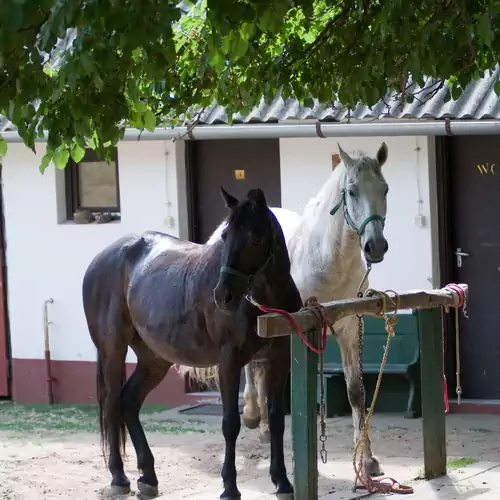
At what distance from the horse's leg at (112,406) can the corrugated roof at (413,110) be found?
106 inches

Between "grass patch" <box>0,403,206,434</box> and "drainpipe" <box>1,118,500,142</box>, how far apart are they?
8.52 feet

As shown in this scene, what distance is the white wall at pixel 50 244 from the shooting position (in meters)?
12.0

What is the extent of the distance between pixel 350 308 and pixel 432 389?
3.88 ft

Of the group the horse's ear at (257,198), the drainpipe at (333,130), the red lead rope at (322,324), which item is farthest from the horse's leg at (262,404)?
the red lead rope at (322,324)

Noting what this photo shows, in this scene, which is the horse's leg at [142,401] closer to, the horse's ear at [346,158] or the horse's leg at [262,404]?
the horse's leg at [262,404]

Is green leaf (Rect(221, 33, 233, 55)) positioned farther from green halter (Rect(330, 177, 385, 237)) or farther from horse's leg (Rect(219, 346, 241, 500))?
green halter (Rect(330, 177, 385, 237))

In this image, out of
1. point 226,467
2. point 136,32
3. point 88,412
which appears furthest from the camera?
point 88,412

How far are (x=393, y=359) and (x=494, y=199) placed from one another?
168 centimetres

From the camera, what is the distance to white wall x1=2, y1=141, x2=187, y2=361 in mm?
11969

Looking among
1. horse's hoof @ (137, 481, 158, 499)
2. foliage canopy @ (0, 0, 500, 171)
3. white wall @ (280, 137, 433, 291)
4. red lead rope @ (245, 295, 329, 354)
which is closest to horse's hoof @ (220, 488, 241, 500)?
horse's hoof @ (137, 481, 158, 499)

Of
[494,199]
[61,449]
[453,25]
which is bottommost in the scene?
[61,449]

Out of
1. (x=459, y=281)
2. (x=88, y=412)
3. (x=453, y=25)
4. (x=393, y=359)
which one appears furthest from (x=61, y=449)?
(x=453, y=25)

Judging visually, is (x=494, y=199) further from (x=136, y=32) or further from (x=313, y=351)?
(x=136, y=32)

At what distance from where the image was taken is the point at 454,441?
31.0 ft
